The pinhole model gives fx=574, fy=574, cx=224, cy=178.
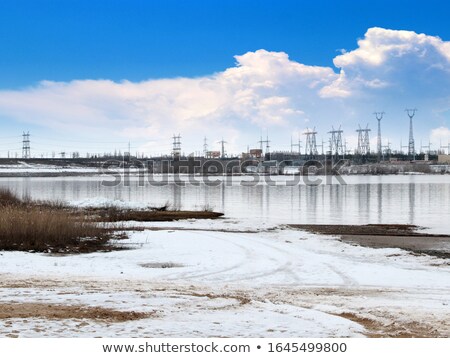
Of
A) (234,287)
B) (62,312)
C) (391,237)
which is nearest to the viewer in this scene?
(62,312)

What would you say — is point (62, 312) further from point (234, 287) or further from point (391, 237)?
point (391, 237)

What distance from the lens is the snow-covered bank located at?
9.38 m

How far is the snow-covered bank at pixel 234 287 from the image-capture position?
9.38 m

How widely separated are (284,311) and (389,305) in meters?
2.42

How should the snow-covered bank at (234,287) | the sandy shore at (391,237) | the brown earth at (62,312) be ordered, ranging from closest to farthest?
the snow-covered bank at (234,287), the brown earth at (62,312), the sandy shore at (391,237)

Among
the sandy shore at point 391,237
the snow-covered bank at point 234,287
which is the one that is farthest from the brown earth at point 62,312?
the sandy shore at point 391,237

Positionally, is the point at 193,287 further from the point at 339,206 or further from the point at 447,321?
the point at 339,206

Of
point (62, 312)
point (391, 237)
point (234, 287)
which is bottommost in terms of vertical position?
point (391, 237)

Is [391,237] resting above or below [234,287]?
below

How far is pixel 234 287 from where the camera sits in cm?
1370

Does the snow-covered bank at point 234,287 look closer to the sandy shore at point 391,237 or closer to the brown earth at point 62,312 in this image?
the brown earth at point 62,312

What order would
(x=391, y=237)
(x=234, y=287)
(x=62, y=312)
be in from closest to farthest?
(x=62, y=312) < (x=234, y=287) < (x=391, y=237)

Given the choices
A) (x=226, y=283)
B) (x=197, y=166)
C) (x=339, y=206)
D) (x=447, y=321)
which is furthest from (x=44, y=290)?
(x=197, y=166)

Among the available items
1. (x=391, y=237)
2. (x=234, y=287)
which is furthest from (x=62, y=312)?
(x=391, y=237)
